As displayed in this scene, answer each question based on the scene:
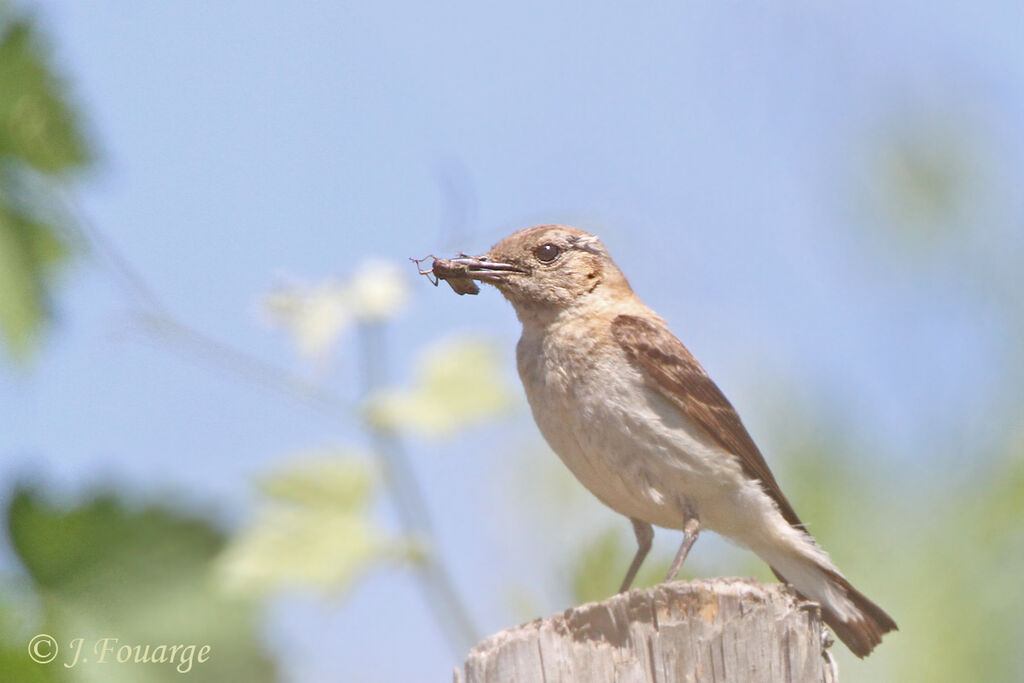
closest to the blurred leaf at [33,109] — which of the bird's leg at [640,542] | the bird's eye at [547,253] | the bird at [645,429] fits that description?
the bird at [645,429]

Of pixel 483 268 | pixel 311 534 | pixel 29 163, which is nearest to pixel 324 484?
pixel 311 534

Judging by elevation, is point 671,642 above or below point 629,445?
below

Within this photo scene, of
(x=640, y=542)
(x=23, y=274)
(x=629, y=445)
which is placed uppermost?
(x=23, y=274)

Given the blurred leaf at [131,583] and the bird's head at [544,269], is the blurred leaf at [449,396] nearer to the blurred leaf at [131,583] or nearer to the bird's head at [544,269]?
the bird's head at [544,269]

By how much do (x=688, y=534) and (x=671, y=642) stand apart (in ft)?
5.08

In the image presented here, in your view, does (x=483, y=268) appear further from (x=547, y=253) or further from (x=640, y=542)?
(x=640, y=542)

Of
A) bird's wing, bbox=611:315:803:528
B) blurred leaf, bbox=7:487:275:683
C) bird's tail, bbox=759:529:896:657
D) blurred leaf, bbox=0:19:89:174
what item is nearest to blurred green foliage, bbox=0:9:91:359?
blurred leaf, bbox=0:19:89:174

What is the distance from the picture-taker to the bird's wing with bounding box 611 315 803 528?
17.0 feet

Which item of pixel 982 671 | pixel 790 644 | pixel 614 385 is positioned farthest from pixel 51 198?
pixel 982 671

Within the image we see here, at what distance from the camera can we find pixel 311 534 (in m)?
5.41

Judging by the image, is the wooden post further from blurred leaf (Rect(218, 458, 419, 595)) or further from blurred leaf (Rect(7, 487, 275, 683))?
blurred leaf (Rect(7, 487, 275, 683))

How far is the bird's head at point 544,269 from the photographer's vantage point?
554 cm

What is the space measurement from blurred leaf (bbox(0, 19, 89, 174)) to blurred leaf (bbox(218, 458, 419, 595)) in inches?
76.7

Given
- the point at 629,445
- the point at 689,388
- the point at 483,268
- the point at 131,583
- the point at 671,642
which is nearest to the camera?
the point at 671,642
